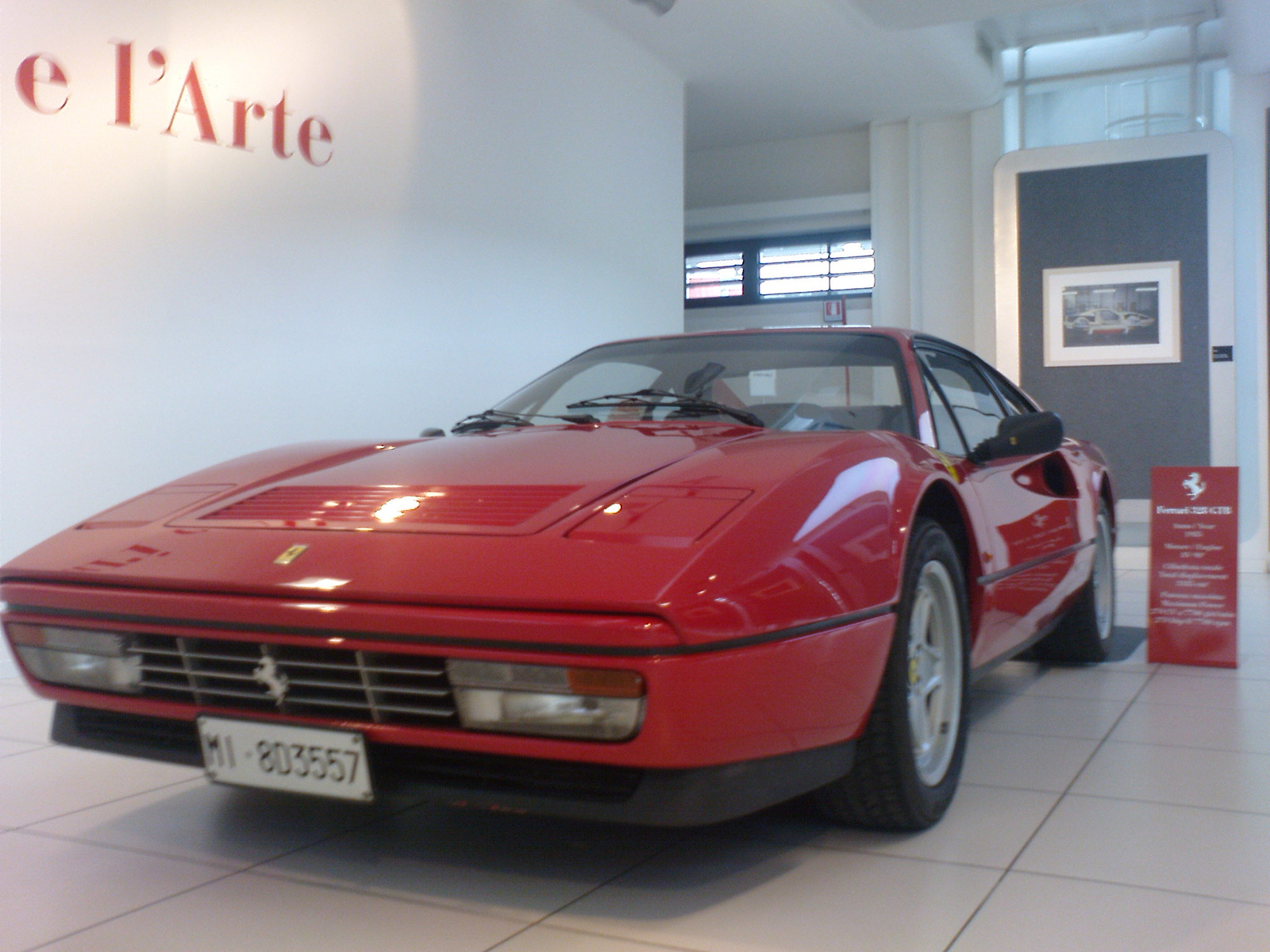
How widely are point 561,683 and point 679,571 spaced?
20 cm

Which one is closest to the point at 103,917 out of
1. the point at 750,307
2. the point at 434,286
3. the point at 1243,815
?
the point at 1243,815

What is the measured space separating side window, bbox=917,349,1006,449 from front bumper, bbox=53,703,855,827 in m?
1.15

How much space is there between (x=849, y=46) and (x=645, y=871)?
255 inches

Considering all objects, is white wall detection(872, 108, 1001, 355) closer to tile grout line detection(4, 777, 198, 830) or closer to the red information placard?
the red information placard

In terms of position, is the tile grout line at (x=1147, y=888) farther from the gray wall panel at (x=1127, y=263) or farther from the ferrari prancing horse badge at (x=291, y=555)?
the gray wall panel at (x=1127, y=263)

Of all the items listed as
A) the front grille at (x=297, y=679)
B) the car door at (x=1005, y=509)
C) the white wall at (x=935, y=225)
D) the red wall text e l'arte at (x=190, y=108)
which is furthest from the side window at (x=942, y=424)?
the white wall at (x=935, y=225)

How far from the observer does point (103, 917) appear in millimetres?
1599

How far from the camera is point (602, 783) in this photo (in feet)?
4.94

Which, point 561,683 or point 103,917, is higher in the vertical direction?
point 561,683

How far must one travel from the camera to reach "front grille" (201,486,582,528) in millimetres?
1690

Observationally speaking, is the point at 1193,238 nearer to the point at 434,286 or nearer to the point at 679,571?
the point at 434,286

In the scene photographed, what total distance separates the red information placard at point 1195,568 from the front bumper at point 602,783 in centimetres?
242

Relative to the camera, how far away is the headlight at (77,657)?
173cm

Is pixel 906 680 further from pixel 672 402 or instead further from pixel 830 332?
pixel 830 332
